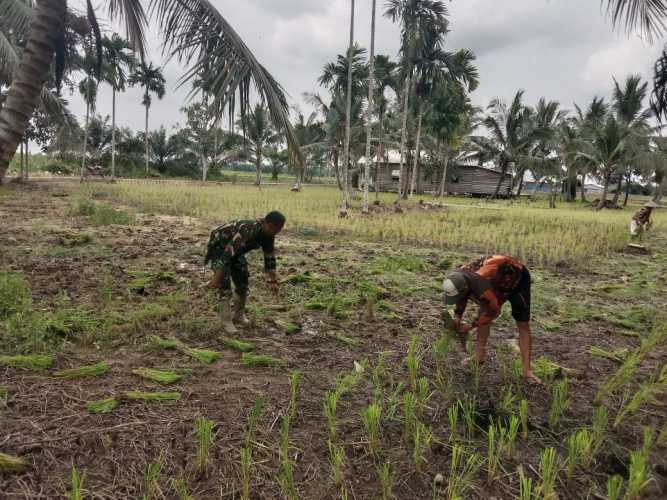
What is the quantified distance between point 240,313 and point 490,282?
218cm

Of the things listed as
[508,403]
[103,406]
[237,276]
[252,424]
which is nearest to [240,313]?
[237,276]

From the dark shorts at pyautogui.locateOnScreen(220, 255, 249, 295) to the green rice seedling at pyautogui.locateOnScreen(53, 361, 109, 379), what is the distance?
3.30 feet

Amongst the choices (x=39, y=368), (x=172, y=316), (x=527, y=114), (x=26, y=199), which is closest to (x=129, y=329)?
(x=172, y=316)

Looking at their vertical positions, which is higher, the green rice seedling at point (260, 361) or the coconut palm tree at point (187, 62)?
the coconut palm tree at point (187, 62)

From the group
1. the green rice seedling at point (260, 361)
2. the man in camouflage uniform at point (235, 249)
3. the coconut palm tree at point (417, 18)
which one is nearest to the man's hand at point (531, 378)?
the green rice seedling at point (260, 361)

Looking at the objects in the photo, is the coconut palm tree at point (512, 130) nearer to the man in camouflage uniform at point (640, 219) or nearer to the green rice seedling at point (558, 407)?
the man in camouflage uniform at point (640, 219)

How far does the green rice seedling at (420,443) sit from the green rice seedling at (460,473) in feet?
0.52

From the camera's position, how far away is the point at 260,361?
3.03 m

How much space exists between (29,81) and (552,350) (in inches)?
200

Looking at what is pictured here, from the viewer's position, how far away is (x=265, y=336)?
144 inches

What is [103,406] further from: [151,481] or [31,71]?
[31,71]

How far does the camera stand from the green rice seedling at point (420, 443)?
6.79 feet

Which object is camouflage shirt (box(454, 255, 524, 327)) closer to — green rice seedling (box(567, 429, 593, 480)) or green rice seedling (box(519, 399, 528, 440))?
green rice seedling (box(519, 399, 528, 440))

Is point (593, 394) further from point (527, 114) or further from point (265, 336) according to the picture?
point (527, 114)
